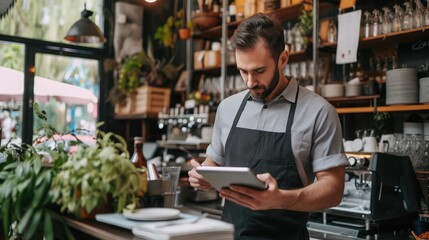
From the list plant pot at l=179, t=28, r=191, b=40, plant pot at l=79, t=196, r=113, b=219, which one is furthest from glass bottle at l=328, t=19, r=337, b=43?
plant pot at l=79, t=196, r=113, b=219

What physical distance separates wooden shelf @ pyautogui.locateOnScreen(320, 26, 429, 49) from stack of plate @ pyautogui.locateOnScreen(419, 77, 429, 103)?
0.33m

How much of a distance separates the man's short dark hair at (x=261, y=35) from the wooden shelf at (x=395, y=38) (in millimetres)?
1516

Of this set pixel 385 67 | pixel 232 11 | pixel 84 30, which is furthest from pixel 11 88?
pixel 385 67

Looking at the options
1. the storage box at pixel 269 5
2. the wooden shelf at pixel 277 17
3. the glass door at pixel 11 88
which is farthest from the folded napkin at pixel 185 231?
the glass door at pixel 11 88

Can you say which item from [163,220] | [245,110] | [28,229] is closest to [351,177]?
[245,110]

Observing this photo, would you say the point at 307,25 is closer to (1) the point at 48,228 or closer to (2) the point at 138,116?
(2) the point at 138,116

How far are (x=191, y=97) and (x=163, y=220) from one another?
3.43m

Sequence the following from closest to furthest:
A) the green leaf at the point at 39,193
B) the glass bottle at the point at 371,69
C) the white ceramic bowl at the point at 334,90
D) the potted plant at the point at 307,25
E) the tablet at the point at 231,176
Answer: the tablet at the point at 231,176, the green leaf at the point at 39,193, the white ceramic bowl at the point at 334,90, the glass bottle at the point at 371,69, the potted plant at the point at 307,25

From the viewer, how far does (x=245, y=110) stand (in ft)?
6.97

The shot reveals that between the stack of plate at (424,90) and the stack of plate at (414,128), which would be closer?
the stack of plate at (424,90)

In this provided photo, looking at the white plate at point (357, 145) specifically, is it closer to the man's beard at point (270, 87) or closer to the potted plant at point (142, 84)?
the man's beard at point (270, 87)

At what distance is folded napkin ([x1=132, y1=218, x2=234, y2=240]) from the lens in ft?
3.86

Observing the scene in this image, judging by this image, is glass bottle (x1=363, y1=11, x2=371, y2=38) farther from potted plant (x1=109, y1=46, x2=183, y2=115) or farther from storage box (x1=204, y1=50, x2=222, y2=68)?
potted plant (x1=109, y1=46, x2=183, y2=115)

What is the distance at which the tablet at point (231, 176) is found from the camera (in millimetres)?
1289
